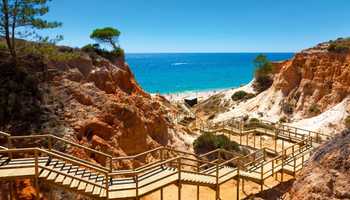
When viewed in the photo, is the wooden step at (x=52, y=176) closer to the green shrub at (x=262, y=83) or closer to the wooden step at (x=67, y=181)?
the wooden step at (x=67, y=181)

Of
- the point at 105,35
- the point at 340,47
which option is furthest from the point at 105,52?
the point at 340,47

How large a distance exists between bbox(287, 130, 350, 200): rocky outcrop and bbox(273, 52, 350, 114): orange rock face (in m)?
28.6

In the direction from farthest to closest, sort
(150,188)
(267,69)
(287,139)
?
(267,69) → (287,139) → (150,188)

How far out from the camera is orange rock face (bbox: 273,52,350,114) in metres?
34.4

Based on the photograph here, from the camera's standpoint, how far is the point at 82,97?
17688mm

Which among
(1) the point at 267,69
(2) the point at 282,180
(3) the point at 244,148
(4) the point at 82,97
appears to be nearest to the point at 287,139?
(3) the point at 244,148

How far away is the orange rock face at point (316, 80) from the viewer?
113ft

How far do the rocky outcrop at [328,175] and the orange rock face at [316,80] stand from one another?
28.6 m

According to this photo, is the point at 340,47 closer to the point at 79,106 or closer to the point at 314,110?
the point at 314,110

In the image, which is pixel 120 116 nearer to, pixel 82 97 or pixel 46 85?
pixel 82 97

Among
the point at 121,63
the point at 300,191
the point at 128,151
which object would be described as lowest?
the point at 128,151

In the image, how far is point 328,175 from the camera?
752 centimetres

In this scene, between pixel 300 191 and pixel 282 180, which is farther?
pixel 282 180

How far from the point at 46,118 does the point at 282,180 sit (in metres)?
12.5
